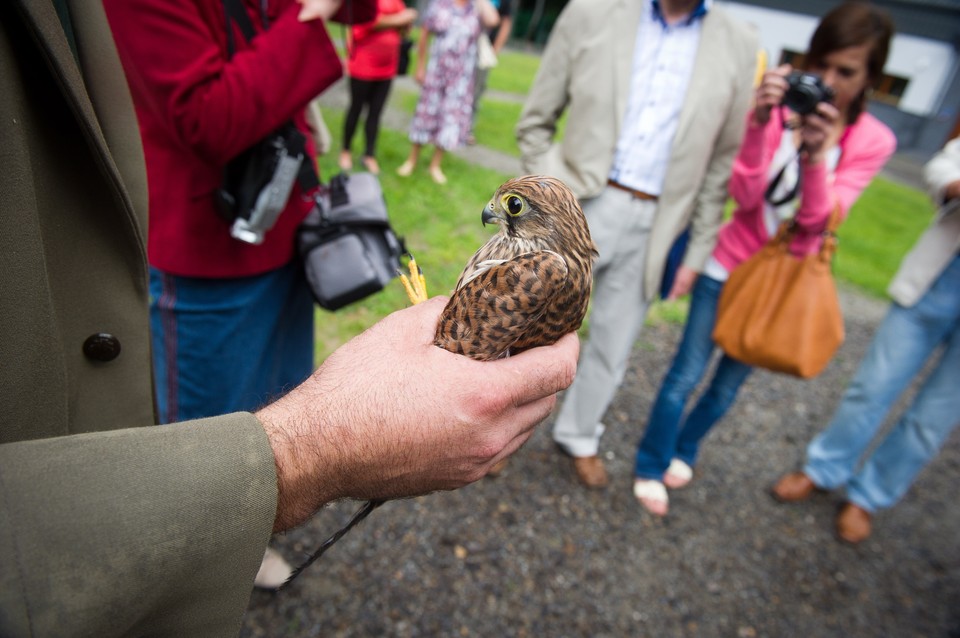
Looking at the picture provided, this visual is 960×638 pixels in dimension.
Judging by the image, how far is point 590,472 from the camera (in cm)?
409

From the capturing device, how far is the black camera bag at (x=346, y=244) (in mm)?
2402

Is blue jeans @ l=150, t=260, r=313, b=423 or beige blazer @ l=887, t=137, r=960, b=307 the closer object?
blue jeans @ l=150, t=260, r=313, b=423

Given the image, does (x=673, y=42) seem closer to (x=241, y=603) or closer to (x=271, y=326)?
(x=271, y=326)

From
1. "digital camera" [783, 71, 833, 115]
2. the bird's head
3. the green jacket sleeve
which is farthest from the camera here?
"digital camera" [783, 71, 833, 115]

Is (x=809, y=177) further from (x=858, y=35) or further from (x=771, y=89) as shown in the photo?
(x=858, y=35)

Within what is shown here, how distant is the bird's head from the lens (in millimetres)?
1557

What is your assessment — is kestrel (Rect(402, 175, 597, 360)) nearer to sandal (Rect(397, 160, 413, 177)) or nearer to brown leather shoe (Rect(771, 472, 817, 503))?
brown leather shoe (Rect(771, 472, 817, 503))

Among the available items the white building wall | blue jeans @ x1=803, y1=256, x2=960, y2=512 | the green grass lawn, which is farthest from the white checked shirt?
the white building wall

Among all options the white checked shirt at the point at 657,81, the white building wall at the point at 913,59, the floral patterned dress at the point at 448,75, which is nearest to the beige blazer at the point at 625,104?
the white checked shirt at the point at 657,81

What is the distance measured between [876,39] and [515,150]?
8430 millimetres

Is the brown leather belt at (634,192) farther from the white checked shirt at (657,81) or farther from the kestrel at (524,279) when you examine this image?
the kestrel at (524,279)

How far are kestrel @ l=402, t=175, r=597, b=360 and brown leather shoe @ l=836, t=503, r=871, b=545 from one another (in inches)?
153

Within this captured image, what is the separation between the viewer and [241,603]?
973 millimetres

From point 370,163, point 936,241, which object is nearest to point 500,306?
point 936,241
